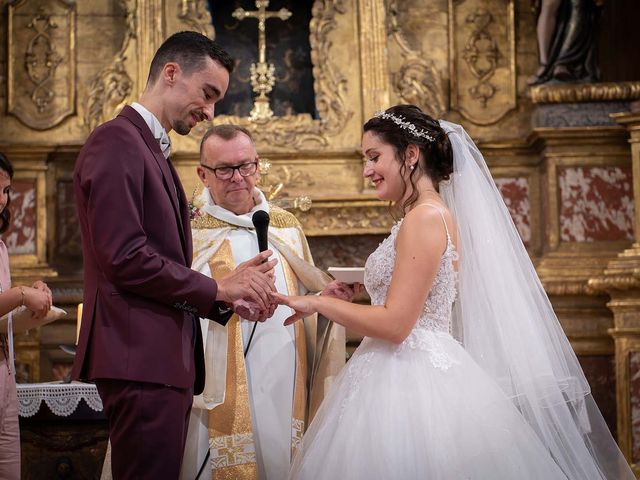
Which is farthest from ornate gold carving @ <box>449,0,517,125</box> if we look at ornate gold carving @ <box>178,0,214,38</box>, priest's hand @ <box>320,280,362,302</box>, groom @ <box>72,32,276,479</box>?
groom @ <box>72,32,276,479</box>

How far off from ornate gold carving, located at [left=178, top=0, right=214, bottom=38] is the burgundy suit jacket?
3772 mm

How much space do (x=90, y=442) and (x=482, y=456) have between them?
2.70 m

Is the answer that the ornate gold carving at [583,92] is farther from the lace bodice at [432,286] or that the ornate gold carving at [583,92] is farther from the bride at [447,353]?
the lace bodice at [432,286]

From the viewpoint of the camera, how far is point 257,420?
12.8 feet

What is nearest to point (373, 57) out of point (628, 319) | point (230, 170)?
point (628, 319)

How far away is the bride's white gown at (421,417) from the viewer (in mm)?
2924

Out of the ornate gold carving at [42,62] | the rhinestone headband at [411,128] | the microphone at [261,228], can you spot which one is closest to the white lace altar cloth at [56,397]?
the microphone at [261,228]

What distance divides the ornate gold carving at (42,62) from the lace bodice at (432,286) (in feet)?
12.9

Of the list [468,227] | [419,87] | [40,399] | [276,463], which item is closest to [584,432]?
[468,227]

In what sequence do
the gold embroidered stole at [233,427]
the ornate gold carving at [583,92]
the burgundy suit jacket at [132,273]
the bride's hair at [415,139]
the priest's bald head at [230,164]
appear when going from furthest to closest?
the ornate gold carving at [583,92] → the priest's bald head at [230,164] → the gold embroidered stole at [233,427] → the bride's hair at [415,139] → the burgundy suit jacket at [132,273]

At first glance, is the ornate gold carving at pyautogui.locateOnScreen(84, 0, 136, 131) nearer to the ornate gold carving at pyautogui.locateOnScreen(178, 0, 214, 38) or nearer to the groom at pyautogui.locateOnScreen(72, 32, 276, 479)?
the ornate gold carving at pyautogui.locateOnScreen(178, 0, 214, 38)

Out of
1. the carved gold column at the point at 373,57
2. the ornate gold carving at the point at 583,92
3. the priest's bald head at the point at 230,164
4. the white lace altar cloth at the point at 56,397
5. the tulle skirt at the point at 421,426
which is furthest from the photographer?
the carved gold column at the point at 373,57

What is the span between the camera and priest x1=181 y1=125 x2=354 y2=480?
379 cm

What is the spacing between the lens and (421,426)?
9.83ft
